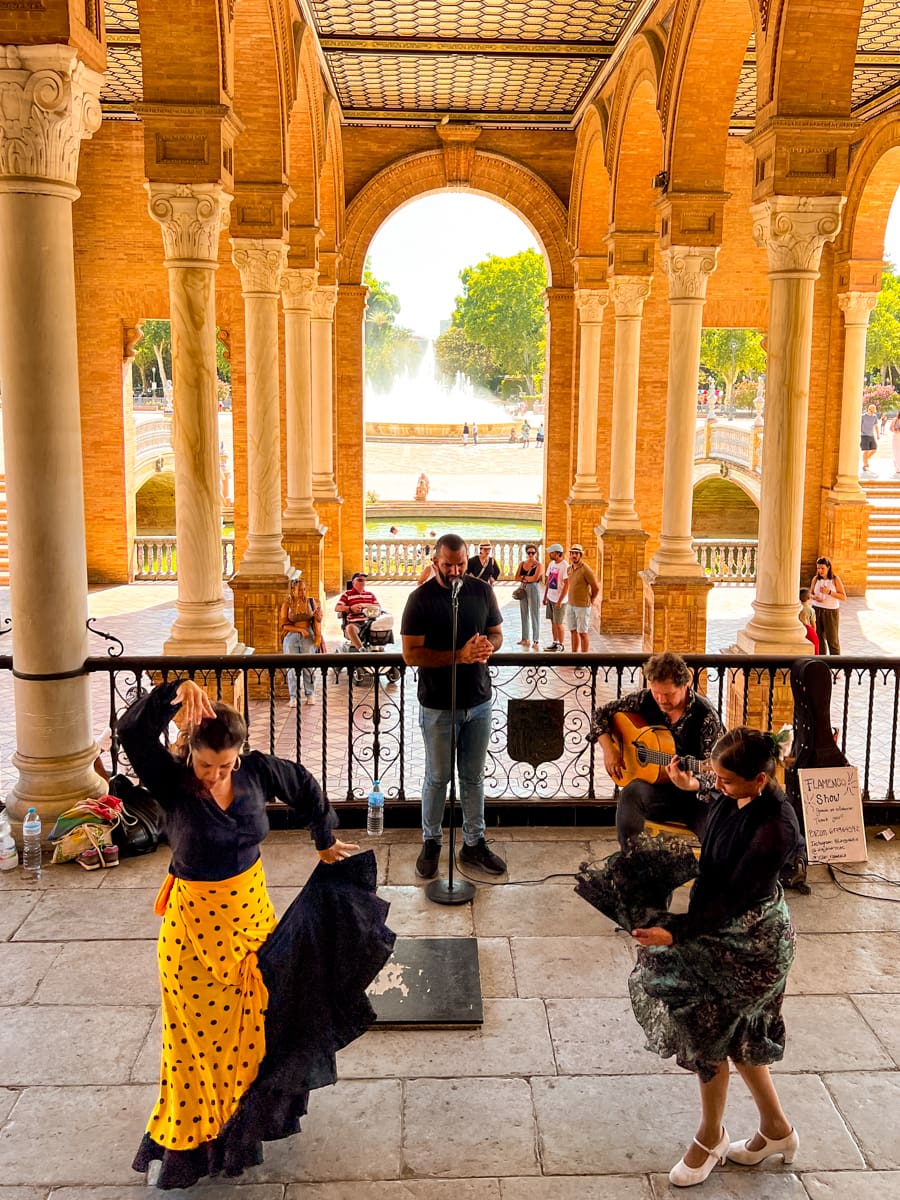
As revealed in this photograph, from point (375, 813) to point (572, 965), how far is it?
1.77 meters

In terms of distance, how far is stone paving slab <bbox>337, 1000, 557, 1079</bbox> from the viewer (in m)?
4.24

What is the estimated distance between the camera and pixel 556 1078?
419 centimetres

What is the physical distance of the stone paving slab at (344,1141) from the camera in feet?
12.0

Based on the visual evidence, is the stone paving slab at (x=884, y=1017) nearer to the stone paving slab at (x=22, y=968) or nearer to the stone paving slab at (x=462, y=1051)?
the stone paving slab at (x=462, y=1051)

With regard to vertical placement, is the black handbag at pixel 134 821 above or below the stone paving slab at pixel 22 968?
above

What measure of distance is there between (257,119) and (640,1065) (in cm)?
937

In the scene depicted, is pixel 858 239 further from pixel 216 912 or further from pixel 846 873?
pixel 216 912

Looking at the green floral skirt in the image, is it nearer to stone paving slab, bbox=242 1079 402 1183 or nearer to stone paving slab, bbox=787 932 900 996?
stone paving slab, bbox=242 1079 402 1183

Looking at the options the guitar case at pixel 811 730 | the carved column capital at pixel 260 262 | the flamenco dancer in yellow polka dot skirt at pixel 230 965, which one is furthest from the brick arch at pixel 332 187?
the flamenco dancer in yellow polka dot skirt at pixel 230 965

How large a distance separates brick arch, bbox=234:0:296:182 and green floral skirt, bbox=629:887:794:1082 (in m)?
9.26

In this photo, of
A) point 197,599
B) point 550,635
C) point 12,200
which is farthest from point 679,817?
point 550,635

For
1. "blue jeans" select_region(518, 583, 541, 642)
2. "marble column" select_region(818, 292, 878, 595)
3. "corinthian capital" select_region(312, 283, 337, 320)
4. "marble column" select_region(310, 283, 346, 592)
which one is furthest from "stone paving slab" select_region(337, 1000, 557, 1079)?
"marble column" select_region(818, 292, 878, 595)

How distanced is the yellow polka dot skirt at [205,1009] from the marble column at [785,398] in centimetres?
615

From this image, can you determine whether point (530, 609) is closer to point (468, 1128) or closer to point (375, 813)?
point (375, 813)
